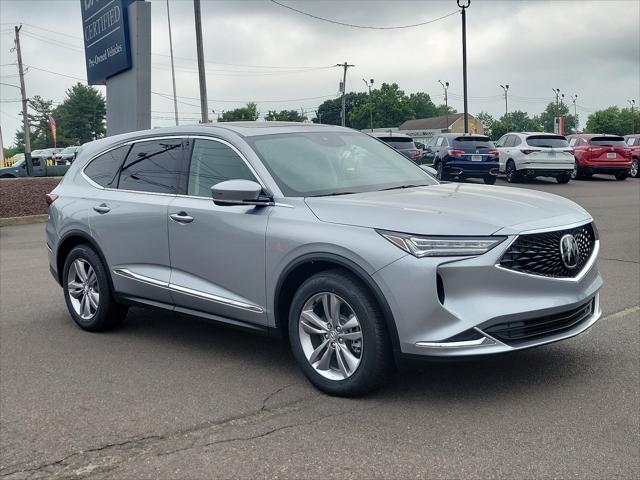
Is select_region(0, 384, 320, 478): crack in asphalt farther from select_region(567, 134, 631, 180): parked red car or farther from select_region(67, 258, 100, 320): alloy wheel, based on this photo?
select_region(567, 134, 631, 180): parked red car

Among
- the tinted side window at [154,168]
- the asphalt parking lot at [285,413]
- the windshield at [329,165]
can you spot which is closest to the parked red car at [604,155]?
the asphalt parking lot at [285,413]

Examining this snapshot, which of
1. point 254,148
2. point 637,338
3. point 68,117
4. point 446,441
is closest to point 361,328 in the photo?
point 446,441

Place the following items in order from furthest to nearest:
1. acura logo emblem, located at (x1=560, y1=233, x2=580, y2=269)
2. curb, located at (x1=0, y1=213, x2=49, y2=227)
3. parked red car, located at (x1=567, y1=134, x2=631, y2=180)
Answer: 1. parked red car, located at (x1=567, y1=134, x2=631, y2=180)
2. curb, located at (x1=0, y1=213, x2=49, y2=227)
3. acura logo emblem, located at (x1=560, y1=233, x2=580, y2=269)

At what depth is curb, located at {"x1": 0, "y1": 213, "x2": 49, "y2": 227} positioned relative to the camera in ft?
59.3

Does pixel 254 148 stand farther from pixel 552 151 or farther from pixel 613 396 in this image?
pixel 552 151

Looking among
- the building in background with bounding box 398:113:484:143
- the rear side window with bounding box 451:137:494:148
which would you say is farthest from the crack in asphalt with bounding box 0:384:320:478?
the building in background with bounding box 398:113:484:143

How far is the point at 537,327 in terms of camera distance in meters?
4.31

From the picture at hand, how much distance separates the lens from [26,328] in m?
6.79

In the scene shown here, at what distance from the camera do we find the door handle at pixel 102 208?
20.4ft

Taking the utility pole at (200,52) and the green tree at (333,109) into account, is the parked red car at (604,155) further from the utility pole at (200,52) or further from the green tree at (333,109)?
the green tree at (333,109)

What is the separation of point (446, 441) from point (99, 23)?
19.6 metres

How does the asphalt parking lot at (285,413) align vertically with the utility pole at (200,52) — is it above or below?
below

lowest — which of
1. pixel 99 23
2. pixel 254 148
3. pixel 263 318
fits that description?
pixel 263 318

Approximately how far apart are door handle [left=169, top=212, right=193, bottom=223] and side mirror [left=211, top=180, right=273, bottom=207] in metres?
0.52
